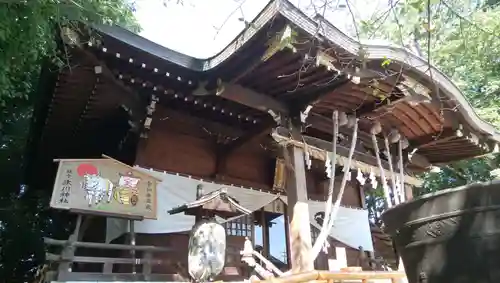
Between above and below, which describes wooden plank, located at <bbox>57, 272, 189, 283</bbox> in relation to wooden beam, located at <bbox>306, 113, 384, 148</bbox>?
below

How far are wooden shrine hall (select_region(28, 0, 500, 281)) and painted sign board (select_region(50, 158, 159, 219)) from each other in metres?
0.31

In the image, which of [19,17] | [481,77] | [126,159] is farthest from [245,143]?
[481,77]

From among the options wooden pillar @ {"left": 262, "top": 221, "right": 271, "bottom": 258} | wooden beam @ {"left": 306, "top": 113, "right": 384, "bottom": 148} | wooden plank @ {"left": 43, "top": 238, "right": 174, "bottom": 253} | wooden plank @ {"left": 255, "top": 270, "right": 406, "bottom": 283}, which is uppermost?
wooden beam @ {"left": 306, "top": 113, "right": 384, "bottom": 148}

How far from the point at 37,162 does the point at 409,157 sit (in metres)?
7.83

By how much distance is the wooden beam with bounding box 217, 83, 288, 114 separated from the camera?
5.56 metres

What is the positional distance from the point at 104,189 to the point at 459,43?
15.7 ft

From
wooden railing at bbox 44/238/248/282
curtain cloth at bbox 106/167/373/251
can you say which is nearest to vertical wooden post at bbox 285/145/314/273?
curtain cloth at bbox 106/167/373/251

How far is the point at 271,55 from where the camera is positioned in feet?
15.7

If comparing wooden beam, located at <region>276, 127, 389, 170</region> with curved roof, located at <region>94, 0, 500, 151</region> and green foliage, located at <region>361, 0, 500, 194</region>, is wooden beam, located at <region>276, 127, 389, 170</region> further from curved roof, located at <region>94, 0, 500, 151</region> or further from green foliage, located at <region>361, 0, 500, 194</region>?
green foliage, located at <region>361, 0, 500, 194</region>

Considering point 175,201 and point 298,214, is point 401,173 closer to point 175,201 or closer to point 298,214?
point 298,214

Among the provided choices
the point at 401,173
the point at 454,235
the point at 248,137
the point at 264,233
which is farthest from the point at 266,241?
the point at 454,235

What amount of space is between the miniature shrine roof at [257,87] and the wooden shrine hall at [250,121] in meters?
0.02

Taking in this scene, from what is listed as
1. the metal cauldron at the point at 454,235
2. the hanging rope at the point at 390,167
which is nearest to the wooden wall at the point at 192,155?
the hanging rope at the point at 390,167

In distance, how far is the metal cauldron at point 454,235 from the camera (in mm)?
1751
